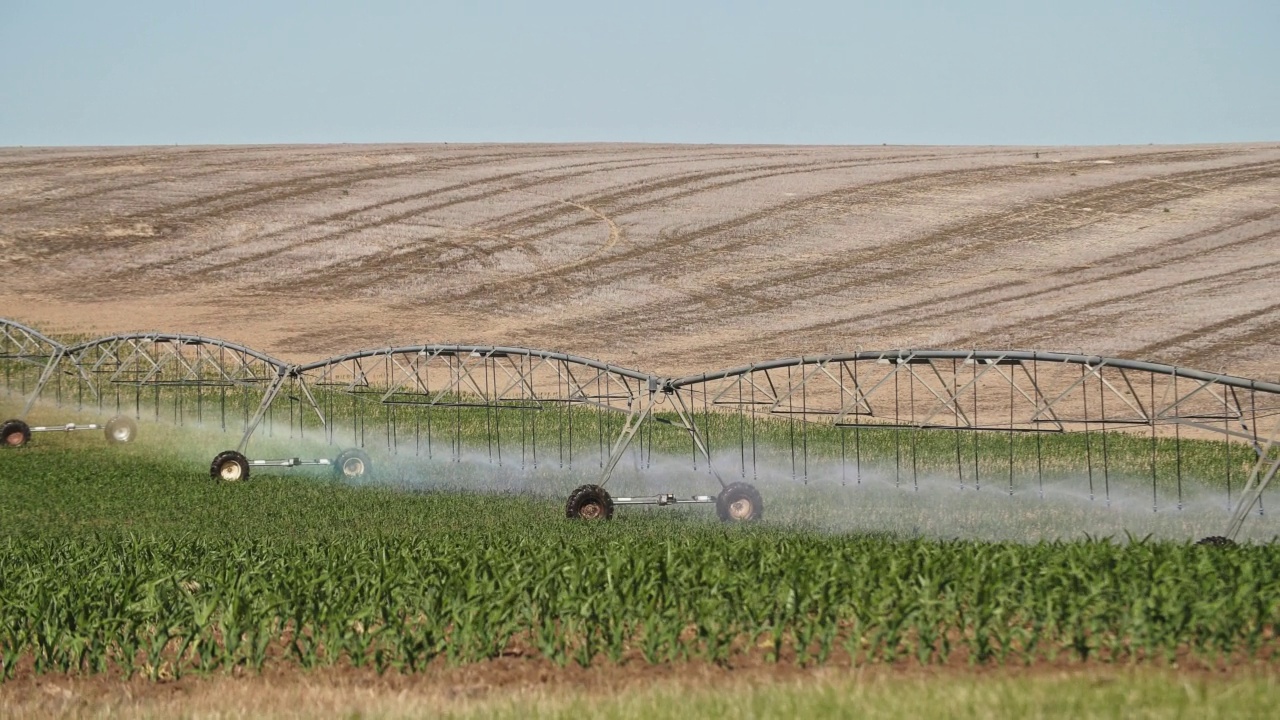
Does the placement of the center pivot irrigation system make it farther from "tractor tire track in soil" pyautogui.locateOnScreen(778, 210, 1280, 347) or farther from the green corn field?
the green corn field

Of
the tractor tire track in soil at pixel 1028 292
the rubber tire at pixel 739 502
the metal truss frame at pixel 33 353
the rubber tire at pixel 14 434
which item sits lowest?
the rubber tire at pixel 739 502

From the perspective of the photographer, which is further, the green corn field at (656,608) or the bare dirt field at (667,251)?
the bare dirt field at (667,251)

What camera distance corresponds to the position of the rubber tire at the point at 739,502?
27.8m

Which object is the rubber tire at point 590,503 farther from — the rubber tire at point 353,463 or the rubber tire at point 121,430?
the rubber tire at point 121,430

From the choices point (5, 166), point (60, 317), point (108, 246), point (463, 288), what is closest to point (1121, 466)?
point (463, 288)

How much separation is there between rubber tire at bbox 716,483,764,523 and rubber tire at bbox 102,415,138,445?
21597mm

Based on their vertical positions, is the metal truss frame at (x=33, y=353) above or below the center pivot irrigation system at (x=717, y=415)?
above

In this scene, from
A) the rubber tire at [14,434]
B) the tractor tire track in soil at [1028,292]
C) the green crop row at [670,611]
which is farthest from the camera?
the tractor tire track in soil at [1028,292]

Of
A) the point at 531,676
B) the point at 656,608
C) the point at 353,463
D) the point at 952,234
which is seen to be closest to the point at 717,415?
the point at 353,463

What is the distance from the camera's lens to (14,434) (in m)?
41.6

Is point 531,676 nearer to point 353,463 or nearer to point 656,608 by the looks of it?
point 656,608

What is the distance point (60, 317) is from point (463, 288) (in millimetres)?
16712

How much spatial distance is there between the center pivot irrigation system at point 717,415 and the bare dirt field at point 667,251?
3134 mm

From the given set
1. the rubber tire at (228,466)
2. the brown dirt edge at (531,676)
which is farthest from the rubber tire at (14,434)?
the brown dirt edge at (531,676)
